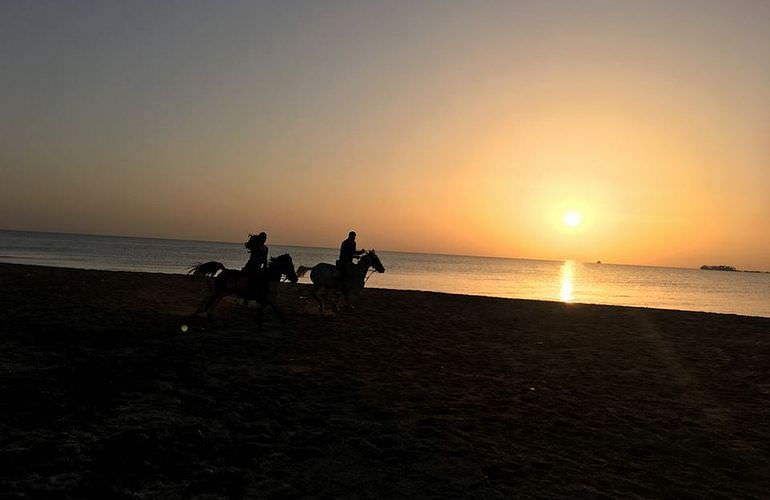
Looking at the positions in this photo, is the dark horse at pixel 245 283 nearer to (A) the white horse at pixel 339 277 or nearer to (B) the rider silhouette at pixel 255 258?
(B) the rider silhouette at pixel 255 258

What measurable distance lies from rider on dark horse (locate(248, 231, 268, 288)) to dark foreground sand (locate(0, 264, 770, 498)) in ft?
4.33

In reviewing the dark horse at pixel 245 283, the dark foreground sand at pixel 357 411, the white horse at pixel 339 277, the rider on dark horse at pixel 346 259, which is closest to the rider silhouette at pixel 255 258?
the dark horse at pixel 245 283

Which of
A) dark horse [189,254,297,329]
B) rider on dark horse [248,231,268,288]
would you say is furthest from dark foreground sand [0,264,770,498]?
rider on dark horse [248,231,268,288]

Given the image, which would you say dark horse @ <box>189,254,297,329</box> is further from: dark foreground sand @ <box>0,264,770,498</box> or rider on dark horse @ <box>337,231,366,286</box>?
rider on dark horse @ <box>337,231,366,286</box>

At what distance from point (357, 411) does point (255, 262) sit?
731 centimetres

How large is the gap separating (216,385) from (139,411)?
1.72 metres

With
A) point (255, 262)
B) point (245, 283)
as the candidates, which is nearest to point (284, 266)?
point (255, 262)

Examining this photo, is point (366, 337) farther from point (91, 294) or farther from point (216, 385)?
point (91, 294)

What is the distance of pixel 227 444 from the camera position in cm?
634

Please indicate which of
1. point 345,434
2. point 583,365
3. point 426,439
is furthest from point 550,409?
point 583,365

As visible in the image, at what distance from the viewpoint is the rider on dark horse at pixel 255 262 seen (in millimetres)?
14352

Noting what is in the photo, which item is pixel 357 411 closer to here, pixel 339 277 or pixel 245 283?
pixel 245 283

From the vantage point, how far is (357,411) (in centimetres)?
Result: 801

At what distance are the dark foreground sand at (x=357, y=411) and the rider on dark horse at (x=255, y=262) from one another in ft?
4.33
